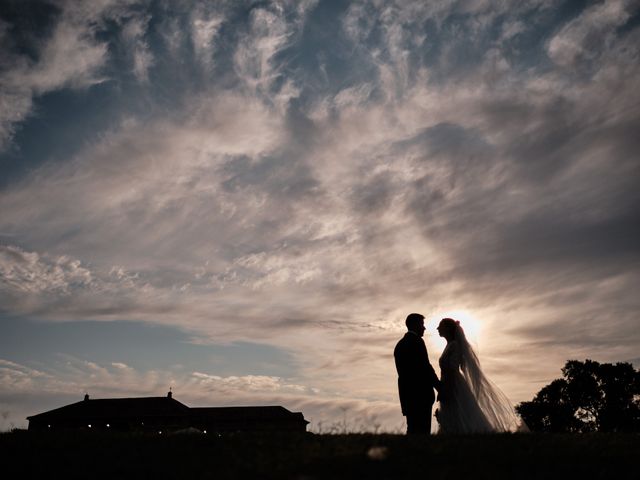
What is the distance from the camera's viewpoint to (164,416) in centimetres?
7588

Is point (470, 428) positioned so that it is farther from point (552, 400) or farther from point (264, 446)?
point (552, 400)

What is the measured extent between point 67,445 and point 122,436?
3.79 ft

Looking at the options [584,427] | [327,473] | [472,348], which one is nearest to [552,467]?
[327,473]

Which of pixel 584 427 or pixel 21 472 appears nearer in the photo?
pixel 21 472

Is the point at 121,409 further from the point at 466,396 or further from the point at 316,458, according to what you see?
the point at 316,458

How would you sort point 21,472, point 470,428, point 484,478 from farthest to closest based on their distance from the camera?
point 470,428 → point 21,472 → point 484,478

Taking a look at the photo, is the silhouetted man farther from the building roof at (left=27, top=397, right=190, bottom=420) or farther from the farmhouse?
the building roof at (left=27, top=397, right=190, bottom=420)

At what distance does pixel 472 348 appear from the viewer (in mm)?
12828

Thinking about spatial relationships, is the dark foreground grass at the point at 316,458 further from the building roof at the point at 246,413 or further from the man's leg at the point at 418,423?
the building roof at the point at 246,413

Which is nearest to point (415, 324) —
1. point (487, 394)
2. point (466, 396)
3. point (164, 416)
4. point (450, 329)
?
point (450, 329)

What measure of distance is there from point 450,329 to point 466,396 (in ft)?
5.68

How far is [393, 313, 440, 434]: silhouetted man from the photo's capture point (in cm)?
1166

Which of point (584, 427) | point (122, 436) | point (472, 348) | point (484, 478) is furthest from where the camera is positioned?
point (584, 427)

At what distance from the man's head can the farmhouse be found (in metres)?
67.9
